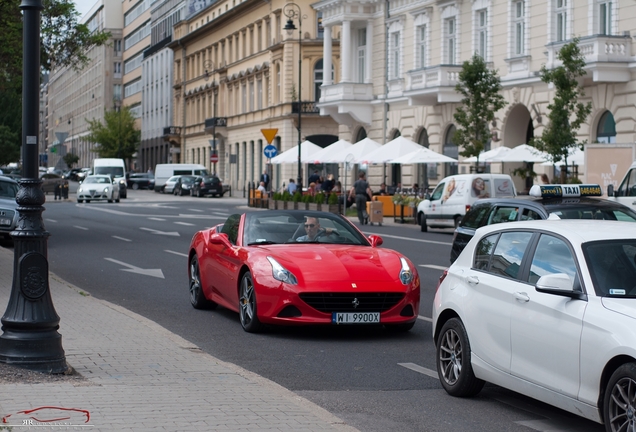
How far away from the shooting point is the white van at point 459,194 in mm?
30719

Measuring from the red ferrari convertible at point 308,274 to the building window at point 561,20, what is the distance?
1093 inches

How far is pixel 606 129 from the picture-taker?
119ft

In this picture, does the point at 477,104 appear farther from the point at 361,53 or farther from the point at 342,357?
the point at 342,357

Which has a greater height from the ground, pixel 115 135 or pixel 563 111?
pixel 115 135

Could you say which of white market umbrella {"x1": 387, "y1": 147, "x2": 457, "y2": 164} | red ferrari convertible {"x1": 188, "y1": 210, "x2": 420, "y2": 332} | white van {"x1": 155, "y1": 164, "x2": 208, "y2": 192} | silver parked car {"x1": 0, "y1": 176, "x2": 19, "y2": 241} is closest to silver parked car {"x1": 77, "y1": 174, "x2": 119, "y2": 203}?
white van {"x1": 155, "y1": 164, "x2": 208, "y2": 192}

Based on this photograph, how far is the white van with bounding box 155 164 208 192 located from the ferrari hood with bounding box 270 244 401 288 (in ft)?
226

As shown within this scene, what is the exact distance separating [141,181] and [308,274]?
269 ft

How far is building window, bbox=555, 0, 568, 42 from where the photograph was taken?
38469 millimetres

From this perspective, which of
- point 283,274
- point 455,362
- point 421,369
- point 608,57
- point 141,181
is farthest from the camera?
point 141,181

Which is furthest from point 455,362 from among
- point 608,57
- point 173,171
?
point 173,171

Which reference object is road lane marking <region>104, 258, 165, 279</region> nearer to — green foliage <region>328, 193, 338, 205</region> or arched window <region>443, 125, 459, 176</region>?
green foliage <region>328, 193, 338, 205</region>

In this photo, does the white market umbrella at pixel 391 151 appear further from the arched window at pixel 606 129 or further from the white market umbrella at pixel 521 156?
the arched window at pixel 606 129

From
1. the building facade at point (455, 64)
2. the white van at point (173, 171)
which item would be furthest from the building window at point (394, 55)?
the white van at point (173, 171)

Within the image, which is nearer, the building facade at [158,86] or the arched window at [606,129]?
the arched window at [606,129]
